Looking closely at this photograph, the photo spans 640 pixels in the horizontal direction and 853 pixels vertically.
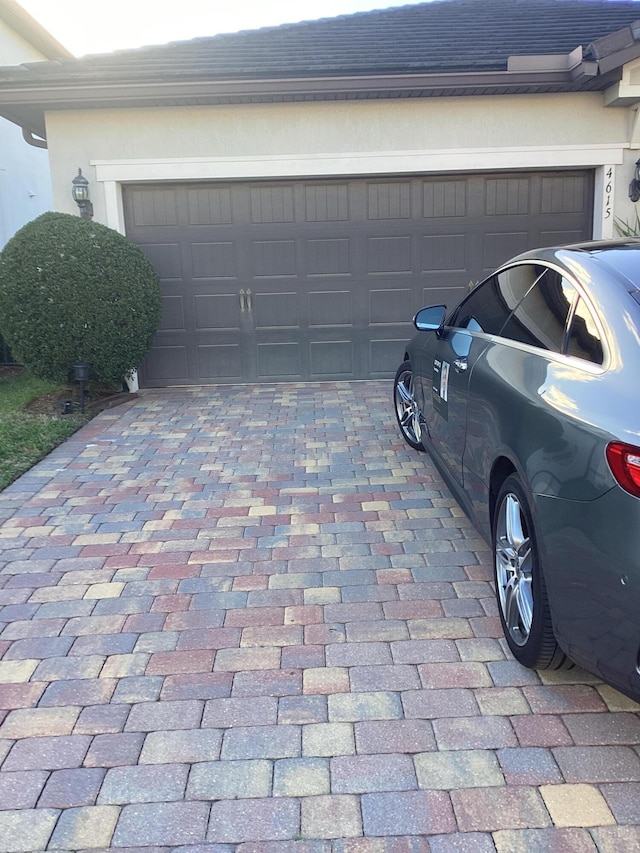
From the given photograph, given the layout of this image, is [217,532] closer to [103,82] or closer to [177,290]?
[177,290]

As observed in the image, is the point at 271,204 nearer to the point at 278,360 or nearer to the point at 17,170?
the point at 278,360

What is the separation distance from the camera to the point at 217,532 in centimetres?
414

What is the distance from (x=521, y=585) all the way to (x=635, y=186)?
6.93 meters

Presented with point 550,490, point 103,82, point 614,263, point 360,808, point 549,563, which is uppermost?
point 103,82

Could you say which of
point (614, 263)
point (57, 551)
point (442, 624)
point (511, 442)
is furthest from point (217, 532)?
point (614, 263)

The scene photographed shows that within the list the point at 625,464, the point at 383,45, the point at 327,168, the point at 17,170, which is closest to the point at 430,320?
the point at 625,464

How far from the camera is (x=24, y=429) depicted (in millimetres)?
A: 6551

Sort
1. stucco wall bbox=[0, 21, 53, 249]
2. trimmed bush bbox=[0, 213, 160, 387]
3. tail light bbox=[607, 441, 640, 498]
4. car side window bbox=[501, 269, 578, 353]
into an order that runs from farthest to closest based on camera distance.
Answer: stucco wall bbox=[0, 21, 53, 249]
trimmed bush bbox=[0, 213, 160, 387]
car side window bbox=[501, 269, 578, 353]
tail light bbox=[607, 441, 640, 498]

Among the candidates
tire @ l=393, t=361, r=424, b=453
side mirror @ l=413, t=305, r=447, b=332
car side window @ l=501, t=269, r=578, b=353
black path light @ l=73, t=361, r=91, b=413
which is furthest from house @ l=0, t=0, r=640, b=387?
car side window @ l=501, t=269, r=578, b=353

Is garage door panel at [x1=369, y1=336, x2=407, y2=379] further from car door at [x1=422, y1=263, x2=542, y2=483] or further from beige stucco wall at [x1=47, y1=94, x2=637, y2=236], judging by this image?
car door at [x1=422, y1=263, x2=542, y2=483]

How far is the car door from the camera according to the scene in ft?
11.3

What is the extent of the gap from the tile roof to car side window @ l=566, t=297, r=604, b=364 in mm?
5881

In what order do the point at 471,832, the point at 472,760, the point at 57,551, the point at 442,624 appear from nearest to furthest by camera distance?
the point at 471,832, the point at 472,760, the point at 442,624, the point at 57,551

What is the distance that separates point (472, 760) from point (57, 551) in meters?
2.67
